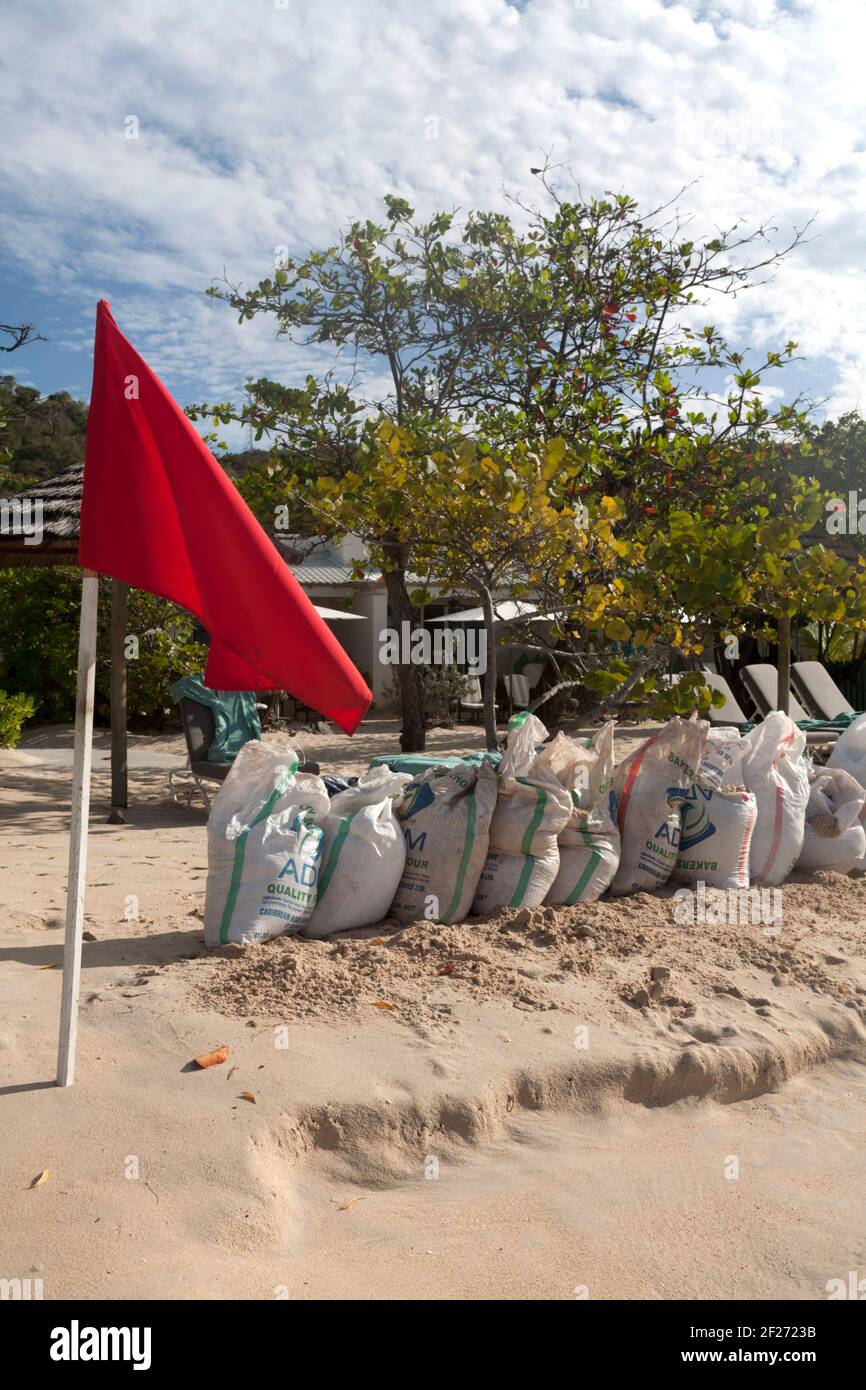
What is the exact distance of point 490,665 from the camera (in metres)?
6.81

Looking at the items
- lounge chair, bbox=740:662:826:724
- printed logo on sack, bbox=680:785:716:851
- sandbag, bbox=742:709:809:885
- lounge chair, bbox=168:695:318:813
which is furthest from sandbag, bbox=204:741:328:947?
lounge chair, bbox=740:662:826:724

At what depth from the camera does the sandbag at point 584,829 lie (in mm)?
4531

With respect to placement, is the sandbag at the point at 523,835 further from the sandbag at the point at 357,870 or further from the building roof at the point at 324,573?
the building roof at the point at 324,573

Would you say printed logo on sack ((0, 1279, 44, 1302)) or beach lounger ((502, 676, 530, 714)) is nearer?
printed logo on sack ((0, 1279, 44, 1302))

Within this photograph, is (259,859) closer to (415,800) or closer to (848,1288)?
(415,800)

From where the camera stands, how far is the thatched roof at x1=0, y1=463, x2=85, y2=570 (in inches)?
333

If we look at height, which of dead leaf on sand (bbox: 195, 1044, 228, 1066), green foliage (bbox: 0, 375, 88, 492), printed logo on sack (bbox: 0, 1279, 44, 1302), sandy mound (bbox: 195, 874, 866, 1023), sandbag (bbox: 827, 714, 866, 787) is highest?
green foliage (bbox: 0, 375, 88, 492)

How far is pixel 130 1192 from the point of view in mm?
2520

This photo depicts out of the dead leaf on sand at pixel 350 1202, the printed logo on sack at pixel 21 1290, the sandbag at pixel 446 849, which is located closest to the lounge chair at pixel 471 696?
the sandbag at pixel 446 849

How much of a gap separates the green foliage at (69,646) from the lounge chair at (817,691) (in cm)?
725

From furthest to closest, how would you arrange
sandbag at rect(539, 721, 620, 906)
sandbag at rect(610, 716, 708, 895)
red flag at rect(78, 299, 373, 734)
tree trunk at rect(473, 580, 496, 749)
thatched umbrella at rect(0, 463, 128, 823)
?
thatched umbrella at rect(0, 463, 128, 823) < tree trunk at rect(473, 580, 496, 749) < sandbag at rect(610, 716, 708, 895) < sandbag at rect(539, 721, 620, 906) < red flag at rect(78, 299, 373, 734)

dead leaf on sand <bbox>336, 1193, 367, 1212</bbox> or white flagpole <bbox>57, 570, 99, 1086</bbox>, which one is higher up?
white flagpole <bbox>57, 570, 99, 1086</bbox>

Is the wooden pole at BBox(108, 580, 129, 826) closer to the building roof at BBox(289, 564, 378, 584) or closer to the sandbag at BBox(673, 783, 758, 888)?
the sandbag at BBox(673, 783, 758, 888)

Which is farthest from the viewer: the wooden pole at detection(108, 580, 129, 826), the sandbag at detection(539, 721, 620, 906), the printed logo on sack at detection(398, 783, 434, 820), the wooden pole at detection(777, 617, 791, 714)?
the wooden pole at detection(108, 580, 129, 826)
